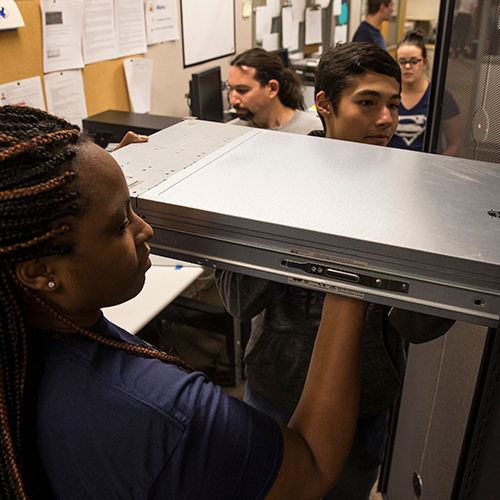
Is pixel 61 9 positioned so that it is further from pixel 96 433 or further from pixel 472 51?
pixel 96 433

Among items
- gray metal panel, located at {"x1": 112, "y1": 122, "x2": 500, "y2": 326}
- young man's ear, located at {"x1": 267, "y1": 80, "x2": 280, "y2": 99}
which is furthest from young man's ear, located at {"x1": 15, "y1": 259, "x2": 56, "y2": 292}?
young man's ear, located at {"x1": 267, "y1": 80, "x2": 280, "y2": 99}

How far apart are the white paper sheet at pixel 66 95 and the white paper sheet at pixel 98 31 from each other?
11 cm

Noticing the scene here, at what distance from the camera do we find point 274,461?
504 millimetres

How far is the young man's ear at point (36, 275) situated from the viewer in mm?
435

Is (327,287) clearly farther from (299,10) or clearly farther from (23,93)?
(299,10)

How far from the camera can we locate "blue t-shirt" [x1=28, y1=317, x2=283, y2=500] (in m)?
0.45

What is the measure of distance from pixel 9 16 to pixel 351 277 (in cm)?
148

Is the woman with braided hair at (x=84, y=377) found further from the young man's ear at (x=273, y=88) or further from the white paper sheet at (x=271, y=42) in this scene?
the white paper sheet at (x=271, y=42)

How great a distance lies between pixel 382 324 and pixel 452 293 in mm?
331

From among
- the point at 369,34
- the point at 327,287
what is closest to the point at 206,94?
the point at 369,34

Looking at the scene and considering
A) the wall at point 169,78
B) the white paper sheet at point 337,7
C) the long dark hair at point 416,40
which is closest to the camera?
the wall at point 169,78

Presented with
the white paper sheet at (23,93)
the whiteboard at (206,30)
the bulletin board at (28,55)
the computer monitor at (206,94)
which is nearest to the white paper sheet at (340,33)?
the whiteboard at (206,30)

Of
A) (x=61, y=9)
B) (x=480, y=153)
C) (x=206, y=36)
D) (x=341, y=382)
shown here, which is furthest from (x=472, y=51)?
(x=206, y=36)

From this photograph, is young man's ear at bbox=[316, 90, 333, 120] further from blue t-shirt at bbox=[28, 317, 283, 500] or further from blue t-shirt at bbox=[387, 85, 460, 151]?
blue t-shirt at bbox=[387, 85, 460, 151]
